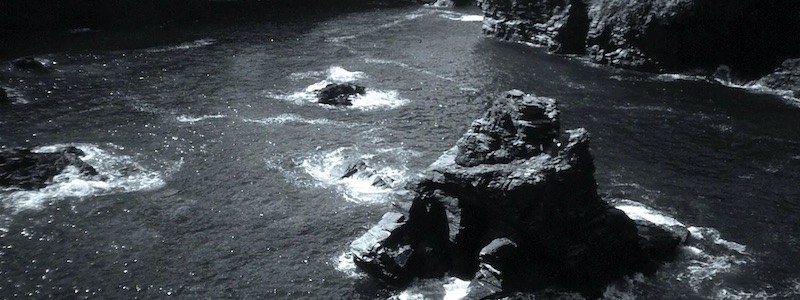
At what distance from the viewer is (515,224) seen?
160ft

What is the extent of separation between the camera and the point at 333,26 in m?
131

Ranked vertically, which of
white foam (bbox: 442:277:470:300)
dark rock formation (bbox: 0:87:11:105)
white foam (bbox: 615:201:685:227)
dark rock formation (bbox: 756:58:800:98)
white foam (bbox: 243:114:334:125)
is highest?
dark rock formation (bbox: 756:58:800:98)

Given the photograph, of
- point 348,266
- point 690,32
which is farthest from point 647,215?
point 690,32

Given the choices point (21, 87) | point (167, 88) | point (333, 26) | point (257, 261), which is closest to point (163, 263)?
point (257, 261)

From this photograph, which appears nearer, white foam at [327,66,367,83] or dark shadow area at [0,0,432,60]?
white foam at [327,66,367,83]

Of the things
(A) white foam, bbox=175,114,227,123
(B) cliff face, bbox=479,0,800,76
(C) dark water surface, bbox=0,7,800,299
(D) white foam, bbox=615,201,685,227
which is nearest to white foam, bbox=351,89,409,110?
(C) dark water surface, bbox=0,7,800,299

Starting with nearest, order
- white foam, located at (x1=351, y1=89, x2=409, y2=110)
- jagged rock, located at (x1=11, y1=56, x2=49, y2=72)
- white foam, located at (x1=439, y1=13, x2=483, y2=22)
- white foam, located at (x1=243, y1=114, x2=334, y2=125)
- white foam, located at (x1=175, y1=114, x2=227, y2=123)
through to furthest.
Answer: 1. white foam, located at (x1=175, y1=114, x2=227, y2=123)
2. white foam, located at (x1=243, y1=114, x2=334, y2=125)
3. white foam, located at (x1=351, y1=89, x2=409, y2=110)
4. jagged rock, located at (x1=11, y1=56, x2=49, y2=72)
5. white foam, located at (x1=439, y1=13, x2=483, y2=22)

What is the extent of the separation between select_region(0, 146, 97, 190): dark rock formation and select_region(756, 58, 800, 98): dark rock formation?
8409 centimetres

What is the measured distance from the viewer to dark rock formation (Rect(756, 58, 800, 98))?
293 feet

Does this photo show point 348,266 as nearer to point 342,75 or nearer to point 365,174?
point 365,174

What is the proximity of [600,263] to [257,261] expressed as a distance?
25.6 meters

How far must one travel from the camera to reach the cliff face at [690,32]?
310 ft

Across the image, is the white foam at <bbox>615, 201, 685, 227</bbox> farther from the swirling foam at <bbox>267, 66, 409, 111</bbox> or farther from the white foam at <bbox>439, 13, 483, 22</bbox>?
the white foam at <bbox>439, 13, 483, 22</bbox>

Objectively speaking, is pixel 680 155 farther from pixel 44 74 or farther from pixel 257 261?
pixel 44 74
